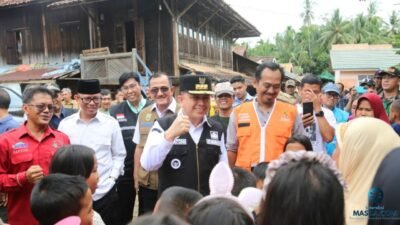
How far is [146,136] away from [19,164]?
132 cm

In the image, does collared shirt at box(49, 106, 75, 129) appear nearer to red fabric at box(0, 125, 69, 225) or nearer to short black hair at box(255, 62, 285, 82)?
red fabric at box(0, 125, 69, 225)

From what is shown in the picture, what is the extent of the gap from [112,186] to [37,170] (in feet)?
3.21

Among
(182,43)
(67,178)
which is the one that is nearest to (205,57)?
(182,43)

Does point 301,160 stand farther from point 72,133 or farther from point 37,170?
point 72,133

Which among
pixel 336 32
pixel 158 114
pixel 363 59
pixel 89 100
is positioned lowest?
pixel 158 114

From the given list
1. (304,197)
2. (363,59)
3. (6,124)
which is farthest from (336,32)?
(304,197)

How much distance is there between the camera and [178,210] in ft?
6.43

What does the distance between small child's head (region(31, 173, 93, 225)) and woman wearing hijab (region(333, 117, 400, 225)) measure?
143cm

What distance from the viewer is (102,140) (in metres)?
3.60

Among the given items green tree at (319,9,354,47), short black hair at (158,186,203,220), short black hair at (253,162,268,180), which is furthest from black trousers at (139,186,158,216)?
green tree at (319,9,354,47)

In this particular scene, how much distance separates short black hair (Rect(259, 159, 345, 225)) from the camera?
1.29 m

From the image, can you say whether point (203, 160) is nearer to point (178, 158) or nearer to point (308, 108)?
point (178, 158)

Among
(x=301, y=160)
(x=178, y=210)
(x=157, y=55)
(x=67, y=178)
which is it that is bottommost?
(x=178, y=210)

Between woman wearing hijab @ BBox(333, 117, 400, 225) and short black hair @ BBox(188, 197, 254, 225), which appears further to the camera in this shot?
woman wearing hijab @ BBox(333, 117, 400, 225)
